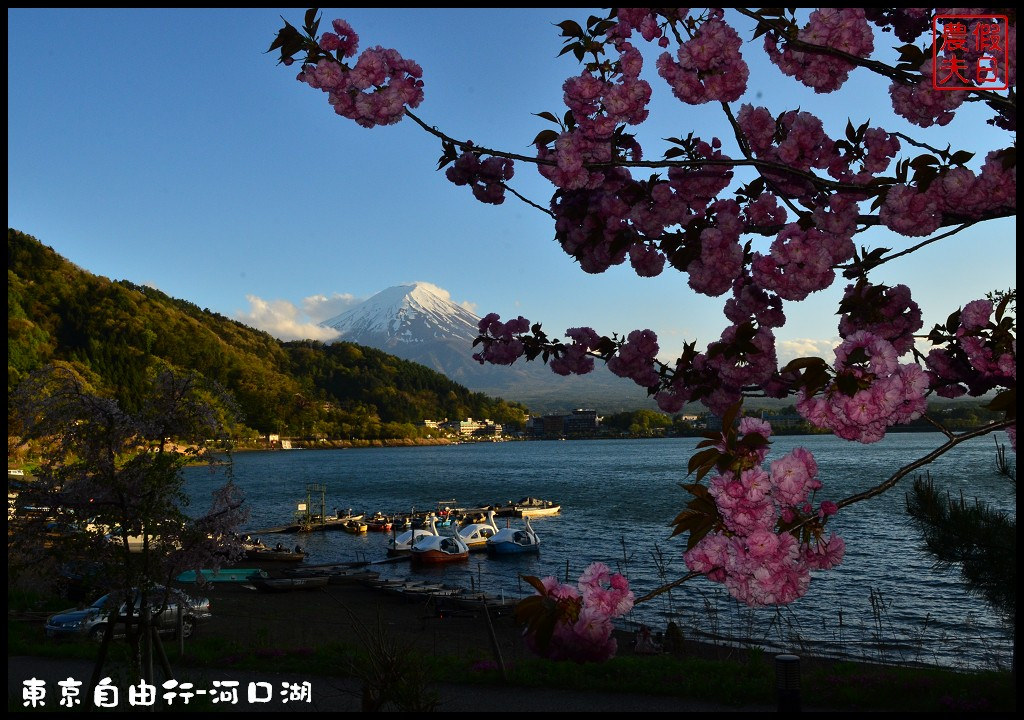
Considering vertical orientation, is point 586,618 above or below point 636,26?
below

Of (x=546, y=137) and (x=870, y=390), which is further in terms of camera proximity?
(x=546, y=137)

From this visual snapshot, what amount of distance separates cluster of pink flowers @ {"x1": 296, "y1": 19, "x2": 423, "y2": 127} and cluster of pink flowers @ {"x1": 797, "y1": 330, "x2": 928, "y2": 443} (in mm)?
2745

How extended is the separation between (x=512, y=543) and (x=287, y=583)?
14182 millimetres

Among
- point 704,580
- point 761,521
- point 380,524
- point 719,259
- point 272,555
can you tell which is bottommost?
point 380,524

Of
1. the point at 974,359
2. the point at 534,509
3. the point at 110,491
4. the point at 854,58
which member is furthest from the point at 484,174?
the point at 534,509

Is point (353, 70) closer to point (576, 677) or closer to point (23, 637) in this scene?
point (576, 677)

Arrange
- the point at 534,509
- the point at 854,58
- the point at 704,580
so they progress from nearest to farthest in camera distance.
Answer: the point at 854,58, the point at 704,580, the point at 534,509

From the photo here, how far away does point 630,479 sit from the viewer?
100 metres

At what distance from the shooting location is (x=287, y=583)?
104ft

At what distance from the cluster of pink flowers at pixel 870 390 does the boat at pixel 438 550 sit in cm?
3845

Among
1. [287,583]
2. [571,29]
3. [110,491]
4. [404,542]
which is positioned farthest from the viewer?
[404,542]

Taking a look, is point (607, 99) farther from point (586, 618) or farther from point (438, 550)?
point (438, 550)

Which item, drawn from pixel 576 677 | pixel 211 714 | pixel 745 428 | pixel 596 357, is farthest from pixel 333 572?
pixel 745 428

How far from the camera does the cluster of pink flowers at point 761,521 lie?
2998mm
